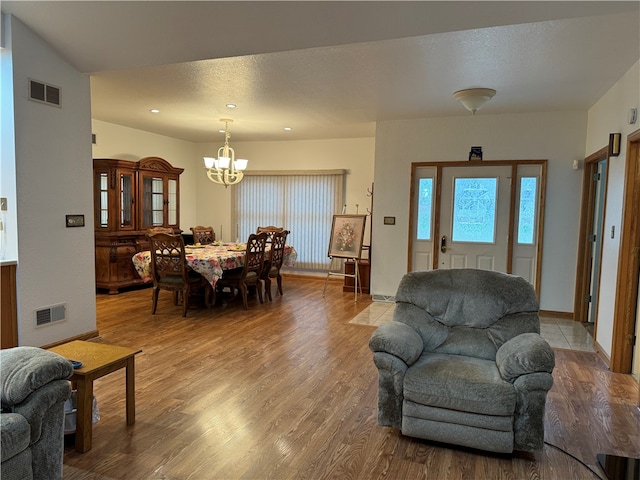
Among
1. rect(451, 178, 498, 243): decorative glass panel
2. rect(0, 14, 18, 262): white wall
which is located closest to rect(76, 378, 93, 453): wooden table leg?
rect(0, 14, 18, 262): white wall

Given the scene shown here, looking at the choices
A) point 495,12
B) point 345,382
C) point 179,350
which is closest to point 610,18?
point 495,12

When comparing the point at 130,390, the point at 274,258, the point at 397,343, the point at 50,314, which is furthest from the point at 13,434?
the point at 274,258

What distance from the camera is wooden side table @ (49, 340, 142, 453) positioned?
2239mm

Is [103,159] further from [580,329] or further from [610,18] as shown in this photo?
[580,329]

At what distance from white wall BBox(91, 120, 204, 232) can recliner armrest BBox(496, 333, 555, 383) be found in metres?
6.30

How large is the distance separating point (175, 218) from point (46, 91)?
4.02 meters

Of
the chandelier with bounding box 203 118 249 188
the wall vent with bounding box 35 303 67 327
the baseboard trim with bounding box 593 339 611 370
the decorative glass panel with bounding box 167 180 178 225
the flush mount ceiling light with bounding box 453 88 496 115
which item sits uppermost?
the flush mount ceiling light with bounding box 453 88 496 115

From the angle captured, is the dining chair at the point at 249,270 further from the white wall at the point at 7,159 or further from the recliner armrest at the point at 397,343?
the recliner armrest at the point at 397,343

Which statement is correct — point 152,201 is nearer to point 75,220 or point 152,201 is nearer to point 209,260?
point 209,260

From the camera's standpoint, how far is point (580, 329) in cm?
485

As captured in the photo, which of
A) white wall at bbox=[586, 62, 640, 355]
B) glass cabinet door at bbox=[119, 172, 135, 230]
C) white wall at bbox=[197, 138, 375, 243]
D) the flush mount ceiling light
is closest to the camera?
white wall at bbox=[586, 62, 640, 355]

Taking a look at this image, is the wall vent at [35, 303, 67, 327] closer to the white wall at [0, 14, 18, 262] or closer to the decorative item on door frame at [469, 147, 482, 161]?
the white wall at [0, 14, 18, 262]

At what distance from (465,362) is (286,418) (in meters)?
1.15

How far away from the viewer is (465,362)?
2.52 meters
